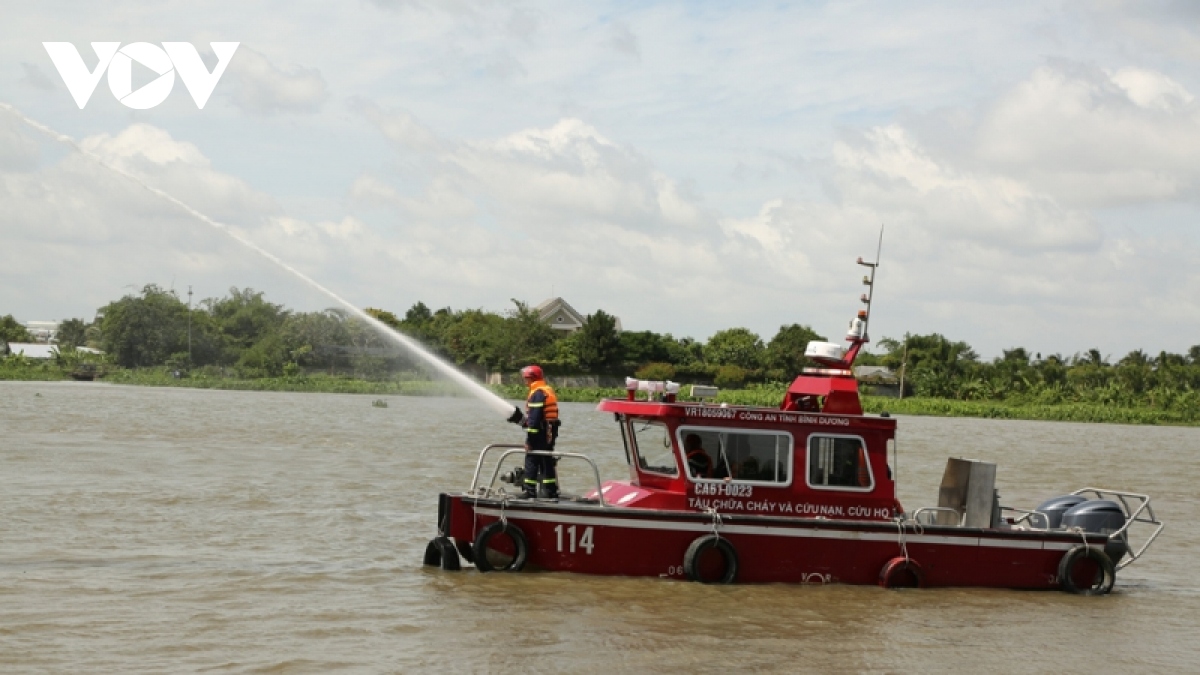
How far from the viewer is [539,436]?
15688mm

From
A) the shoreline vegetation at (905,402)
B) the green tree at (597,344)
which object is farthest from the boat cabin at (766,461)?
the green tree at (597,344)

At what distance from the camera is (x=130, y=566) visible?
16.2 m

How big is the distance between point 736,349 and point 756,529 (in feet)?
262

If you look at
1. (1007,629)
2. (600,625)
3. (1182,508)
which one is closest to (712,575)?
(600,625)

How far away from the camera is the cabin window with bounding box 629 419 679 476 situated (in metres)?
15.6

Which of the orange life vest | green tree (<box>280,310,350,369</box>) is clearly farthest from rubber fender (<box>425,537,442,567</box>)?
green tree (<box>280,310,350,369</box>)

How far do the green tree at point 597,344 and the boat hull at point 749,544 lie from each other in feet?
→ 216

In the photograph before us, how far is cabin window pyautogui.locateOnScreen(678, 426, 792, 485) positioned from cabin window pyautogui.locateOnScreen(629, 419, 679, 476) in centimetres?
23

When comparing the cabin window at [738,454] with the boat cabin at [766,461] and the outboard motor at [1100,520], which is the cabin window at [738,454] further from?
the outboard motor at [1100,520]

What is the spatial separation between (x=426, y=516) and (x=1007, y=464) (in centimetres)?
2417

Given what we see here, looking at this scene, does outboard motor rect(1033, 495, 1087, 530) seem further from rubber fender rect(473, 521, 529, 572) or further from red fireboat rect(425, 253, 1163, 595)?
rubber fender rect(473, 521, 529, 572)

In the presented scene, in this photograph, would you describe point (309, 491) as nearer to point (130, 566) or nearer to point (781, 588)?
point (130, 566)

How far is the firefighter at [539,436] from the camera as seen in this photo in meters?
15.7

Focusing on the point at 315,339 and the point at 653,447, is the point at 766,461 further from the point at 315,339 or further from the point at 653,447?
the point at 315,339
